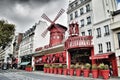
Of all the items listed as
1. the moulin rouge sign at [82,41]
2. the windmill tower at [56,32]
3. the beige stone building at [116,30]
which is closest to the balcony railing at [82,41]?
the moulin rouge sign at [82,41]

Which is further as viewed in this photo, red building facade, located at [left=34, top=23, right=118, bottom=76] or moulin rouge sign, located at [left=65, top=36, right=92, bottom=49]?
moulin rouge sign, located at [left=65, top=36, right=92, bottom=49]

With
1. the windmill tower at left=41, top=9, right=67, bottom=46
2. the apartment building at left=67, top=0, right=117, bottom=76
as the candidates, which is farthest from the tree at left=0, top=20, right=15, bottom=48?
→ the apartment building at left=67, top=0, right=117, bottom=76

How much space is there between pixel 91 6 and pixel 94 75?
41.4 ft

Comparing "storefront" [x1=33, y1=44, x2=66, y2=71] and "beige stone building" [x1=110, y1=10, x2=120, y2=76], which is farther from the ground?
"beige stone building" [x1=110, y1=10, x2=120, y2=76]

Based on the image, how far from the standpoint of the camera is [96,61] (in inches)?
1034

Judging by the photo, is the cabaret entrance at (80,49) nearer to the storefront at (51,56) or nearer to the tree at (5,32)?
the storefront at (51,56)

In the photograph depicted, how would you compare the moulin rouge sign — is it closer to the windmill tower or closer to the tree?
the windmill tower

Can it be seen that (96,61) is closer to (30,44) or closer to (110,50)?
(110,50)

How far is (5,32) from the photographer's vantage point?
129 feet

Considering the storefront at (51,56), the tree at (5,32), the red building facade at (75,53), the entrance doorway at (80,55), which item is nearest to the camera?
the red building facade at (75,53)

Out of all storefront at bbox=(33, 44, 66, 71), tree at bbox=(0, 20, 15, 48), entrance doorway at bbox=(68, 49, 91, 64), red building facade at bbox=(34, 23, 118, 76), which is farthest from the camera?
tree at bbox=(0, 20, 15, 48)

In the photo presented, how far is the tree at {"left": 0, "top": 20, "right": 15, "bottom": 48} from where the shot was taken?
128 ft

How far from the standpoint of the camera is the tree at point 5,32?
38.9 meters

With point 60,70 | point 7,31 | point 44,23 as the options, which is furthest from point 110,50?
point 44,23
